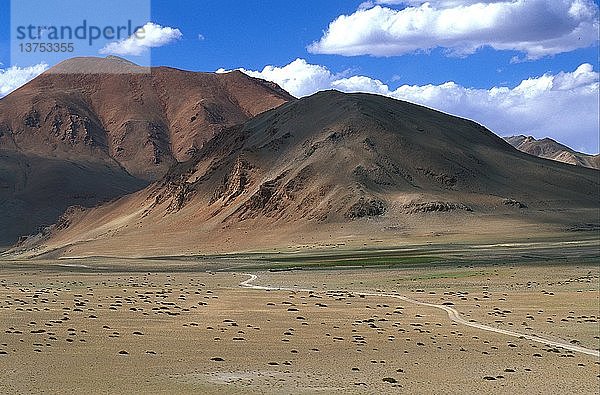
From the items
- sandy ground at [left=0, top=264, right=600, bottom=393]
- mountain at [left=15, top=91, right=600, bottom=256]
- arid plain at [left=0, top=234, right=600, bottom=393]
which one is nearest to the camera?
sandy ground at [left=0, top=264, right=600, bottom=393]

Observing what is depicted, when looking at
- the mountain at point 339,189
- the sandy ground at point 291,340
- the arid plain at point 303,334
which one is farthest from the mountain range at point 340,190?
the sandy ground at point 291,340

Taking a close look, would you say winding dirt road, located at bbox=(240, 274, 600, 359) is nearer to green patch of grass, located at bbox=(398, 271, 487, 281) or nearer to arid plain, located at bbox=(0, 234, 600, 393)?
arid plain, located at bbox=(0, 234, 600, 393)

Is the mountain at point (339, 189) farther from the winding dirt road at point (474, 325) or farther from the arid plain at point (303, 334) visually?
the winding dirt road at point (474, 325)

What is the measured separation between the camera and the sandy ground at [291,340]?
744 inches

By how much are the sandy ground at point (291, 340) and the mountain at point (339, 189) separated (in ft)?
212

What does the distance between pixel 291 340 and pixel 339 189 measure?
10076 cm

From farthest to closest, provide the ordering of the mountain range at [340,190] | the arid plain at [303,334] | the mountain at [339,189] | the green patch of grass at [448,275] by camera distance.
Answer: the mountain at [339,189]
the mountain range at [340,190]
the green patch of grass at [448,275]
the arid plain at [303,334]

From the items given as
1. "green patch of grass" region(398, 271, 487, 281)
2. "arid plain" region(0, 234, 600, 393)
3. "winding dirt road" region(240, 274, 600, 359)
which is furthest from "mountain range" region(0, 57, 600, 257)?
"winding dirt road" region(240, 274, 600, 359)

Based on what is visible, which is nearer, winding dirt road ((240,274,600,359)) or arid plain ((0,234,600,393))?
arid plain ((0,234,600,393))

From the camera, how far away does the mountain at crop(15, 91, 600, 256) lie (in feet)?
378

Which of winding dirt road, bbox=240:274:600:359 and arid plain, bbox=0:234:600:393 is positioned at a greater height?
arid plain, bbox=0:234:600:393

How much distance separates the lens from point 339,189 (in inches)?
4958

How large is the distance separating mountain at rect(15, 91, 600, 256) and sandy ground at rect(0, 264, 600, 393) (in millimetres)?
64681

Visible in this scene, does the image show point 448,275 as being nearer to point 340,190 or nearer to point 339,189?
point 340,190
